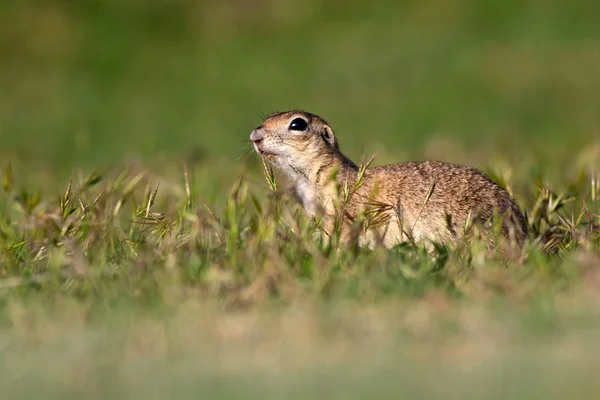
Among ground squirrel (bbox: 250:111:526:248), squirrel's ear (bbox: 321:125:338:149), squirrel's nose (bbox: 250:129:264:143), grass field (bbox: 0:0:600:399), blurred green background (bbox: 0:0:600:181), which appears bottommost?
grass field (bbox: 0:0:600:399)

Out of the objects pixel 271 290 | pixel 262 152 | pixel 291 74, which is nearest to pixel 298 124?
pixel 262 152

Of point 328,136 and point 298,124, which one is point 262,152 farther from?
point 328,136

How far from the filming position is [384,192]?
6652 millimetres

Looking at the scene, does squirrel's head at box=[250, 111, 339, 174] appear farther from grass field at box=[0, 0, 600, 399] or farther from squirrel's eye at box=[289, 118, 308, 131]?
grass field at box=[0, 0, 600, 399]

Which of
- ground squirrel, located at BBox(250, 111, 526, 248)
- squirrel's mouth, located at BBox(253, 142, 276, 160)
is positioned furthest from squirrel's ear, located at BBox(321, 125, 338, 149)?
squirrel's mouth, located at BBox(253, 142, 276, 160)

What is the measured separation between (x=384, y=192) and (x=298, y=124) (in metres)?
0.73

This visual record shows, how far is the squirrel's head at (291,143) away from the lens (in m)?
6.95

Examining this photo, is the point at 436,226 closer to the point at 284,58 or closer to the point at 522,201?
the point at 522,201

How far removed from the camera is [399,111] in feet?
45.4

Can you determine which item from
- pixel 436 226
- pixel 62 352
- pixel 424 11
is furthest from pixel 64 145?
pixel 62 352

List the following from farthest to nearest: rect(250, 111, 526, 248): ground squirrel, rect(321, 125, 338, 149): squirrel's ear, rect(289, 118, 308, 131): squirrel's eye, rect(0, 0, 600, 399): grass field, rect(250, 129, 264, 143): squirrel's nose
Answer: rect(321, 125, 338, 149): squirrel's ear, rect(289, 118, 308, 131): squirrel's eye, rect(250, 129, 264, 143): squirrel's nose, rect(250, 111, 526, 248): ground squirrel, rect(0, 0, 600, 399): grass field

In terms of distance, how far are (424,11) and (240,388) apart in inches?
Result: 546

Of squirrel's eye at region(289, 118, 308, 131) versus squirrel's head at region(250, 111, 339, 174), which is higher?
squirrel's eye at region(289, 118, 308, 131)

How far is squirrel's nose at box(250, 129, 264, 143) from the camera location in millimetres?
6867
